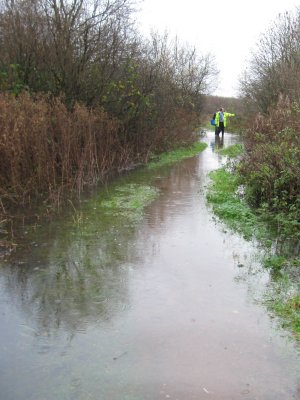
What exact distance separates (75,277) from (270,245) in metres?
3.30

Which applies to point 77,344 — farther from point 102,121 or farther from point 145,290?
point 102,121

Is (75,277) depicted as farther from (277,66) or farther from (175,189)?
(277,66)

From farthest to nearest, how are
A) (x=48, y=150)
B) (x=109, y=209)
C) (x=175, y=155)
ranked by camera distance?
(x=175, y=155) < (x=48, y=150) < (x=109, y=209)

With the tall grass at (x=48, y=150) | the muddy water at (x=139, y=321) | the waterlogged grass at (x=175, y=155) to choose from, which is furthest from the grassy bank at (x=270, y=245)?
the waterlogged grass at (x=175, y=155)

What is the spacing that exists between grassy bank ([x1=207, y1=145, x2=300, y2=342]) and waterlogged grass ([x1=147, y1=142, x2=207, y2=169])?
197 inches

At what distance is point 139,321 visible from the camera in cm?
455

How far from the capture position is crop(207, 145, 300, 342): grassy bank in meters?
4.85

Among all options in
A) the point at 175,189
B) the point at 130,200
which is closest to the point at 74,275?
the point at 130,200

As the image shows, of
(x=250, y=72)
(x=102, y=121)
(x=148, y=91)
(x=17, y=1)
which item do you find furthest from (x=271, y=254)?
(x=250, y=72)

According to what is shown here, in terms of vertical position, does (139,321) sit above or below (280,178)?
below

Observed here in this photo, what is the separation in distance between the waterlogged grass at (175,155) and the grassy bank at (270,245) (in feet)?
16.4

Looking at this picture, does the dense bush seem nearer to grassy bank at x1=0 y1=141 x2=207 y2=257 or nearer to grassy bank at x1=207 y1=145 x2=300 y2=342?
grassy bank at x1=207 y1=145 x2=300 y2=342

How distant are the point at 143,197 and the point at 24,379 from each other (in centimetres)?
725

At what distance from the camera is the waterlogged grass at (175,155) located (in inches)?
664
